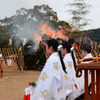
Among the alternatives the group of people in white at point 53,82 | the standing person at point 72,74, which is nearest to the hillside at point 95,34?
the standing person at point 72,74

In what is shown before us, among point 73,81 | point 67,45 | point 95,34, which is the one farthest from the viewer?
point 95,34

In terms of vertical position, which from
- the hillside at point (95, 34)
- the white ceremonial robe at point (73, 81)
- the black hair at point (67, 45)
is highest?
the hillside at point (95, 34)

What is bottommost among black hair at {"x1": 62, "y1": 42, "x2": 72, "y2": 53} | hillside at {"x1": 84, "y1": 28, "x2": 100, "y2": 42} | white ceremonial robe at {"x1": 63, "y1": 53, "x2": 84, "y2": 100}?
white ceremonial robe at {"x1": 63, "y1": 53, "x2": 84, "y2": 100}

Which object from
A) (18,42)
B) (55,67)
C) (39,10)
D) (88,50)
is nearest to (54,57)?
(55,67)

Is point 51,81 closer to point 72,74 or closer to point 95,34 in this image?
point 72,74

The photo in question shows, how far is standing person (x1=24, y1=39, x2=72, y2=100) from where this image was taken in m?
2.60

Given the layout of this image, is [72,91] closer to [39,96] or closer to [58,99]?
[58,99]

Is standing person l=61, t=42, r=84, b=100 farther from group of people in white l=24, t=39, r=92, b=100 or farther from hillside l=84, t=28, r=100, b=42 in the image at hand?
hillside l=84, t=28, r=100, b=42

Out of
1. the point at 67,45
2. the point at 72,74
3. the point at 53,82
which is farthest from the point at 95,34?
the point at 53,82

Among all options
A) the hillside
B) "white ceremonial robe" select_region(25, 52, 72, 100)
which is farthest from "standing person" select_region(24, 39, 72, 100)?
the hillside

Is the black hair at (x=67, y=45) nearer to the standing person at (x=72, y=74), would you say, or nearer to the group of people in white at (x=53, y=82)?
the standing person at (x=72, y=74)

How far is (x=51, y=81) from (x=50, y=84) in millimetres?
50

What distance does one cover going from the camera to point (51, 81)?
8.60 feet

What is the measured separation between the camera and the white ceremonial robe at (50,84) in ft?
8.52
